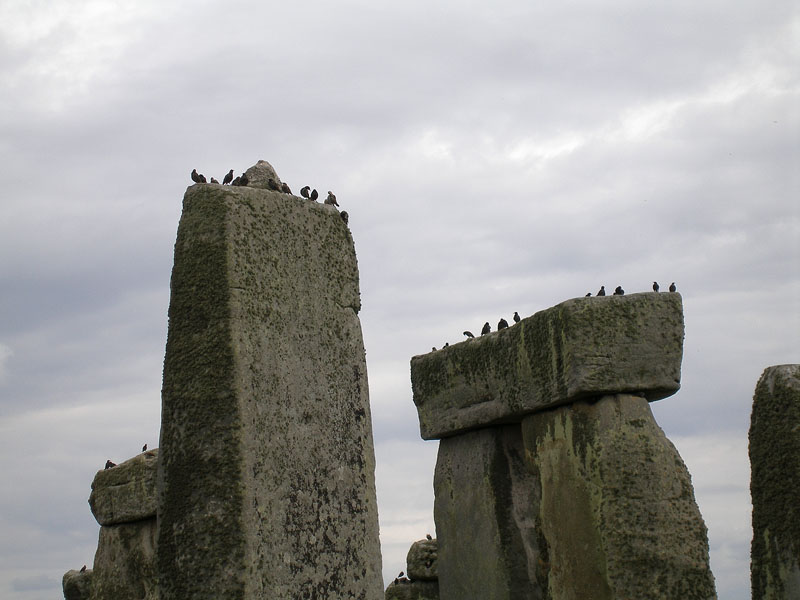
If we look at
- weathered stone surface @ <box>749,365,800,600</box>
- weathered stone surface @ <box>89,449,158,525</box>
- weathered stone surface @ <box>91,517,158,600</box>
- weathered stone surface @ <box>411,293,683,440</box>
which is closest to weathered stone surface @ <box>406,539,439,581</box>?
weathered stone surface @ <box>411,293,683,440</box>

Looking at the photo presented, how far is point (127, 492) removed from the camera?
305 inches

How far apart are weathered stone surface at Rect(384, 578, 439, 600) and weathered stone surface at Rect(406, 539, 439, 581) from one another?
5cm

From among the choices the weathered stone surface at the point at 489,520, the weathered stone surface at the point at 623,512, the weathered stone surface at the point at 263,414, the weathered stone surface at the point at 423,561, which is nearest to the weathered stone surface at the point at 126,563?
the weathered stone surface at the point at 489,520

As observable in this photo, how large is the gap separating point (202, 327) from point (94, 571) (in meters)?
4.80

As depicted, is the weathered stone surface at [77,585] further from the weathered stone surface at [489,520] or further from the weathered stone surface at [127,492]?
the weathered stone surface at [489,520]

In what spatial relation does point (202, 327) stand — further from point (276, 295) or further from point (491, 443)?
point (491, 443)

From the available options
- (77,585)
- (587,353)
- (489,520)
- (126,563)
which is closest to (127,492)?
(126,563)

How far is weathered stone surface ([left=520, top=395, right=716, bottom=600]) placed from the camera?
19.9 ft

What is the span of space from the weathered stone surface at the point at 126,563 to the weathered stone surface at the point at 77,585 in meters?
1.30

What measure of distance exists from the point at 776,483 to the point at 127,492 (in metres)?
4.72

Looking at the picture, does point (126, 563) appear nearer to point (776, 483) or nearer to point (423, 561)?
point (423, 561)

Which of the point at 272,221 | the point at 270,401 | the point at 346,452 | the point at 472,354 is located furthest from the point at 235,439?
the point at 472,354

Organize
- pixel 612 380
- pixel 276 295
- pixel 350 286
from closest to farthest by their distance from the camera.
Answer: pixel 276 295
pixel 350 286
pixel 612 380

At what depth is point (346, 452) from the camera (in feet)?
13.5
